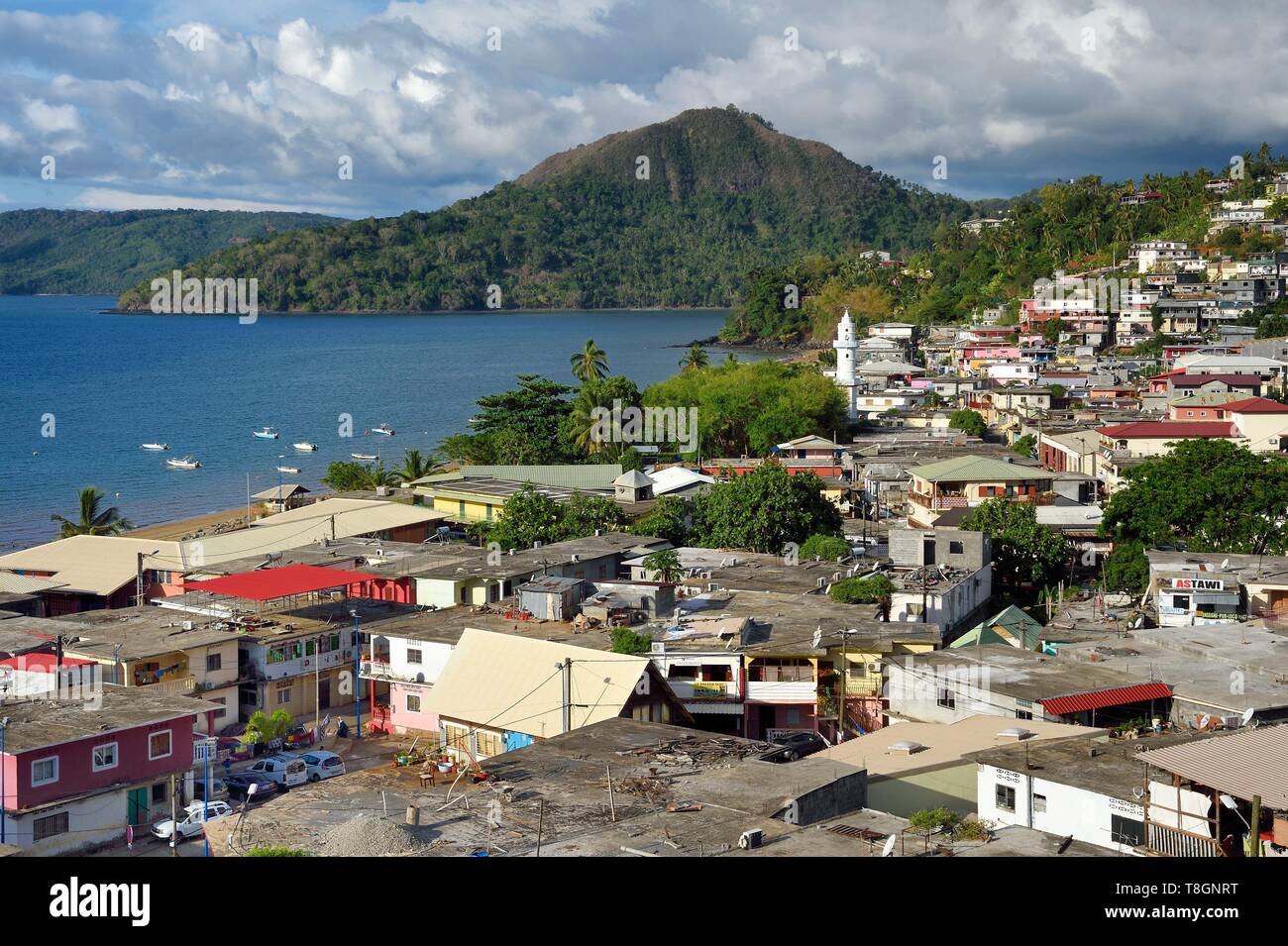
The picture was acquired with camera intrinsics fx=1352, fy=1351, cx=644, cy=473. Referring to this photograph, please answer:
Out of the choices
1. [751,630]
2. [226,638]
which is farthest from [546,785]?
[226,638]

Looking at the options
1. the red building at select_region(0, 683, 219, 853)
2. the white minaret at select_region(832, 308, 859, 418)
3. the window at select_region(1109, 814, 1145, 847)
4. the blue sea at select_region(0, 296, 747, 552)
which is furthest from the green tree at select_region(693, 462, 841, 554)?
the white minaret at select_region(832, 308, 859, 418)

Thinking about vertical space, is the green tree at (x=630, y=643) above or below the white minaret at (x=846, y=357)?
below

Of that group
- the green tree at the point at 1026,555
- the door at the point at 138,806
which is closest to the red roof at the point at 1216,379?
the green tree at the point at 1026,555

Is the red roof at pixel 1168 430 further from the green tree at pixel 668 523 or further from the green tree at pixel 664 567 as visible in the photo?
the green tree at pixel 664 567

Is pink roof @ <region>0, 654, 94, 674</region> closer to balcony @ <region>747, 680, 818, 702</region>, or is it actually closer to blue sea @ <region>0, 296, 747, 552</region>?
balcony @ <region>747, 680, 818, 702</region>

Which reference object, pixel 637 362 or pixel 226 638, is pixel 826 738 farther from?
pixel 637 362
